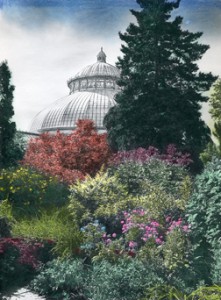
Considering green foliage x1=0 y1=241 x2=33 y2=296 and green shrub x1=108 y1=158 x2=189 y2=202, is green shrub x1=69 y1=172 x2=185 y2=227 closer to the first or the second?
green shrub x1=108 y1=158 x2=189 y2=202

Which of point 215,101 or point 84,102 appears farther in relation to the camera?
point 84,102

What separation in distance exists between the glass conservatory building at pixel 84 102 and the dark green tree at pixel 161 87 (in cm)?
3921

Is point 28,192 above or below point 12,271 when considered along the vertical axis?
above

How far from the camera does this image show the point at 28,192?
14.5m

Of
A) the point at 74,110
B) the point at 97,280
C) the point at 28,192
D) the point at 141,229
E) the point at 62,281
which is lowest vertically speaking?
the point at 62,281

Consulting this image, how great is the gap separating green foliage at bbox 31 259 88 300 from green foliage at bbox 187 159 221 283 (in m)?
2.11

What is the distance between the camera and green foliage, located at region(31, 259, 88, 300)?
8.30m

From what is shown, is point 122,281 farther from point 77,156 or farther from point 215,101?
point 215,101

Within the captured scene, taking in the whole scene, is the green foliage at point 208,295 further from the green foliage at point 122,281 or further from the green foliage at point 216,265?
the green foliage at point 216,265

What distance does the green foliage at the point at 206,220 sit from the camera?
877cm

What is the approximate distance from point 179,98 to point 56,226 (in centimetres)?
1533

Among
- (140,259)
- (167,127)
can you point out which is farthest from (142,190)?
(167,127)

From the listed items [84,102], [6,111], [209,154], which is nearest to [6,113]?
[6,111]

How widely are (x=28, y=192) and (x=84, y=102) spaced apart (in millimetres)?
58179
